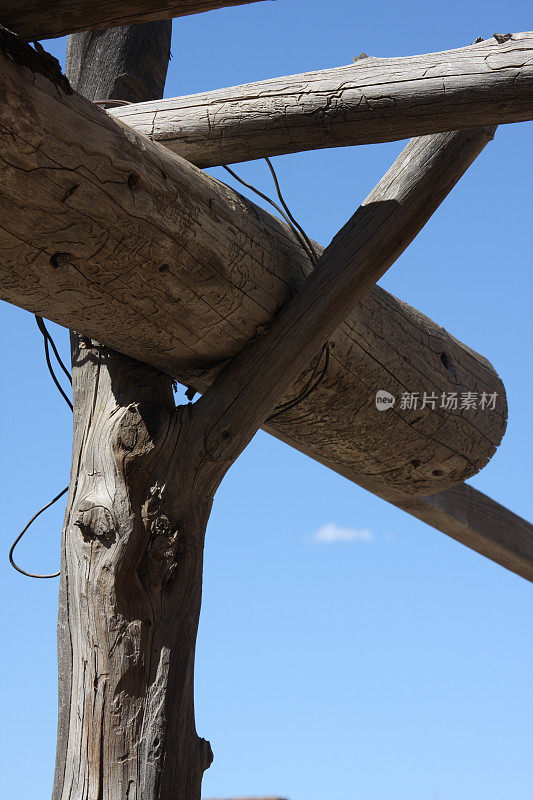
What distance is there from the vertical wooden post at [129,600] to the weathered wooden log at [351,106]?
23.5 inches

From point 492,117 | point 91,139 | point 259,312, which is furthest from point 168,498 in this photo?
point 492,117

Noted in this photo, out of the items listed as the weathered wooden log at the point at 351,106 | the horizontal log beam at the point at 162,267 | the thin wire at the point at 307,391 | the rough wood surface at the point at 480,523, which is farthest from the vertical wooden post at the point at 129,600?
the rough wood surface at the point at 480,523

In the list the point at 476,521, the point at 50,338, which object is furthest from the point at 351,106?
the point at 476,521

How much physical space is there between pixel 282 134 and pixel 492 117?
1.51 ft

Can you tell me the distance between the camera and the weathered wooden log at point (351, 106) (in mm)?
1629

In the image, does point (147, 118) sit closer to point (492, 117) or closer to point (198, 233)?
point (198, 233)

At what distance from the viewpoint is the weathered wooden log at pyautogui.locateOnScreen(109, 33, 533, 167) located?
1.63 m

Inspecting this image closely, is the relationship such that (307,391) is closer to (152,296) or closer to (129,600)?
(152,296)

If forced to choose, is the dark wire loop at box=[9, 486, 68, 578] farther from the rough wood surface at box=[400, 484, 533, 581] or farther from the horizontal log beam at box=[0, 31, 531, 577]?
the rough wood surface at box=[400, 484, 533, 581]

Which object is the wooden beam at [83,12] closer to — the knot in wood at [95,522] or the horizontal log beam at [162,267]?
the horizontal log beam at [162,267]

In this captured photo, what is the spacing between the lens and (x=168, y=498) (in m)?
1.89

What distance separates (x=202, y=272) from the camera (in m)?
1.80

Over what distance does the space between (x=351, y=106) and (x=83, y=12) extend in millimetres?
656

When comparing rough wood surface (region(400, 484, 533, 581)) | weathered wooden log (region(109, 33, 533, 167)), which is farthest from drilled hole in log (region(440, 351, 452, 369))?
weathered wooden log (region(109, 33, 533, 167))
